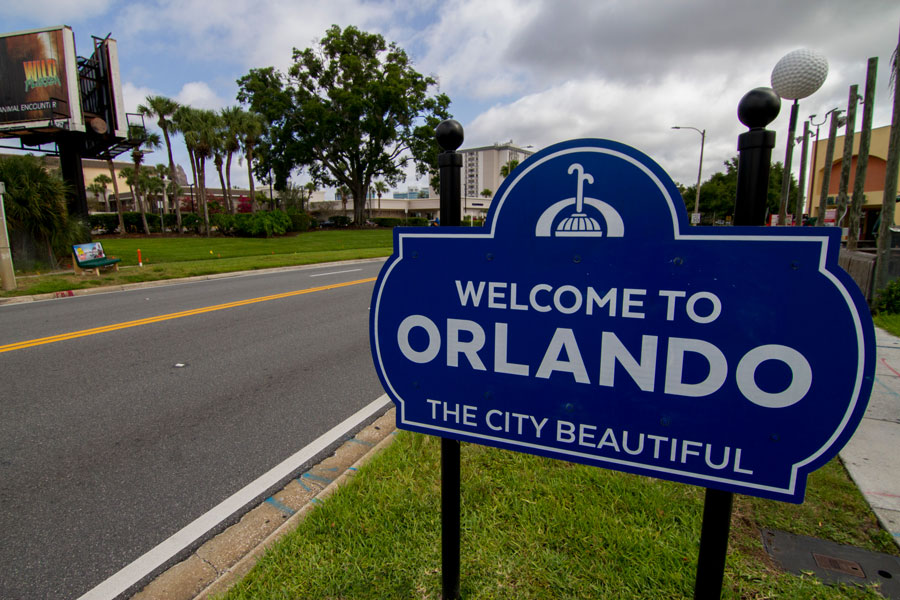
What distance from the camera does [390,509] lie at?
98.1 inches

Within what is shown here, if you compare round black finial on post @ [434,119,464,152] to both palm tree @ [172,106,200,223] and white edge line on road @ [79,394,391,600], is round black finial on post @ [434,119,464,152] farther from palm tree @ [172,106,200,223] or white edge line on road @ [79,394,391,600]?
palm tree @ [172,106,200,223]

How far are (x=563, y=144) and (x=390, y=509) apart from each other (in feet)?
6.82

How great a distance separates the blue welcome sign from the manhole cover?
1.27 meters

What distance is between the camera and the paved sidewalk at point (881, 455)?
2.43m

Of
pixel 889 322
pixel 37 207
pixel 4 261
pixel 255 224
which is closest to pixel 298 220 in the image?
pixel 255 224

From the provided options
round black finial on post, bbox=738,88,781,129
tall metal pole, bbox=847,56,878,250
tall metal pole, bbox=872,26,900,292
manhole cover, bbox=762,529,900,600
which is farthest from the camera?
tall metal pole, bbox=847,56,878,250

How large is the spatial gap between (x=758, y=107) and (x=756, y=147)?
0.30 ft

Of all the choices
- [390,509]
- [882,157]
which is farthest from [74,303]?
[882,157]

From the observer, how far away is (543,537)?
222 centimetres

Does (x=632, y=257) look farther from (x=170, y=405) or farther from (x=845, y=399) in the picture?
(x=170, y=405)

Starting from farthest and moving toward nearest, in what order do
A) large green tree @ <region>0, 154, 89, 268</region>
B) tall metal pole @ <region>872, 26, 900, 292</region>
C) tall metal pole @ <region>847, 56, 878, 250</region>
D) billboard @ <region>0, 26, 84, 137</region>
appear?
billboard @ <region>0, 26, 84, 137</region> → large green tree @ <region>0, 154, 89, 268</region> → tall metal pole @ <region>847, 56, 878, 250</region> → tall metal pole @ <region>872, 26, 900, 292</region>

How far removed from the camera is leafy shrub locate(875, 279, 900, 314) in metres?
7.48

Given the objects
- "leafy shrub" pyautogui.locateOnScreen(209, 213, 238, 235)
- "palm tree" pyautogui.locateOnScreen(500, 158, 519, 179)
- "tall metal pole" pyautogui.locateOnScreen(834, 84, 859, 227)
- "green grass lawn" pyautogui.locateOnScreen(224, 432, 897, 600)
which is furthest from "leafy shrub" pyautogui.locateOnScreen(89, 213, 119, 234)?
"tall metal pole" pyautogui.locateOnScreen(834, 84, 859, 227)

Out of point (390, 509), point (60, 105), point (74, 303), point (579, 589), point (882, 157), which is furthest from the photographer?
point (882, 157)
